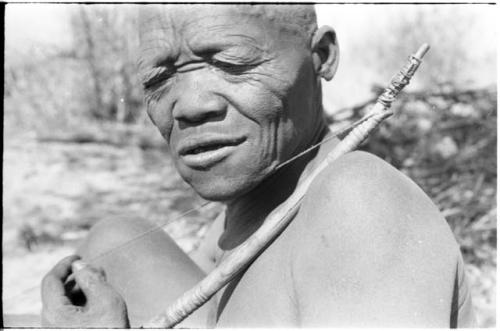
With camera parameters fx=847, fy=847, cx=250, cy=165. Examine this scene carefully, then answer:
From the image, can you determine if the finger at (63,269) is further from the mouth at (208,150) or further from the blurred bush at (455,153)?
the blurred bush at (455,153)

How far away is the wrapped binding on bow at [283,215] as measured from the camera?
1.69 meters

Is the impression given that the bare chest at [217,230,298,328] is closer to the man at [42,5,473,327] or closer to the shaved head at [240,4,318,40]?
the man at [42,5,473,327]

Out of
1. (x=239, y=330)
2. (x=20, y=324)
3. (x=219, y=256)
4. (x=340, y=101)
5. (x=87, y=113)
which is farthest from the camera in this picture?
(x=87, y=113)

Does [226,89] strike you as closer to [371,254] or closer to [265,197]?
[265,197]

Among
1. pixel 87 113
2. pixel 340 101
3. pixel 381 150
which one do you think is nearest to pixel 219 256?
pixel 381 150

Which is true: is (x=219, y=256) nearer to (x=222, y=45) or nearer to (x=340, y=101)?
(x=222, y=45)

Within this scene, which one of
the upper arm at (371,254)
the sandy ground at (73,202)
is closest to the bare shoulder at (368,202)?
the upper arm at (371,254)

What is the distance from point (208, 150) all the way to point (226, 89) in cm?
14

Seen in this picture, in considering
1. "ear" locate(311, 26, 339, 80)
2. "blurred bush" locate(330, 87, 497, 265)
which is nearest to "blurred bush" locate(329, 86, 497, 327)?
"blurred bush" locate(330, 87, 497, 265)

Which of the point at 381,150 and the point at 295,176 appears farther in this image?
the point at 381,150

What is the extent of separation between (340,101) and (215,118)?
12.5ft

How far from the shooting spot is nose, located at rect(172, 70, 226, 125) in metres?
1.70

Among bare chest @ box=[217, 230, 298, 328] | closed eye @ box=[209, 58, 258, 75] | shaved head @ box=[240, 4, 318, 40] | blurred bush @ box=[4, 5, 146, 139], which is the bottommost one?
blurred bush @ box=[4, 5, 146, 139]

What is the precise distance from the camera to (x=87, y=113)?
20.5ft
